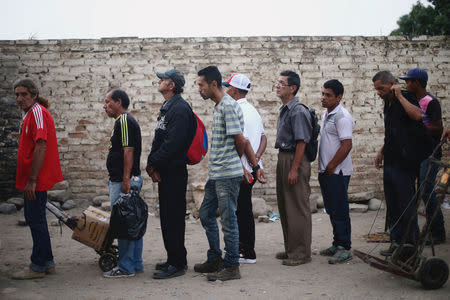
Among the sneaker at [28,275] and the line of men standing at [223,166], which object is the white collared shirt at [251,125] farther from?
the sneaker at [28,275]

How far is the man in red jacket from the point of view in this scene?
12.2 feet

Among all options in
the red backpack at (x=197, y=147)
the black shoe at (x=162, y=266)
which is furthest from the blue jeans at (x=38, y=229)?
the red backpack at (x=197, y=147)

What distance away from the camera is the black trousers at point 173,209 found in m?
3.79

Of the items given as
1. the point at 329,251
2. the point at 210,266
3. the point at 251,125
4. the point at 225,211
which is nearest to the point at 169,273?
the point at 210,266

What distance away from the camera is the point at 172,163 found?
12.3ft

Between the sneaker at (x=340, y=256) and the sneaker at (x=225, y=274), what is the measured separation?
109 centimetres

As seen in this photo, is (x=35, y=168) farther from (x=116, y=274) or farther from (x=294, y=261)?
(x=294, y=261)

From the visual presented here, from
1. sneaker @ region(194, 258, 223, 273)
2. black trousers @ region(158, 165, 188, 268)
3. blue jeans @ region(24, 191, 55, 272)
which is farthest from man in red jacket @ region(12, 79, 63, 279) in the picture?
sneaker @ region(194, 258, 223, 273)

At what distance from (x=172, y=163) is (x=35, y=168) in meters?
1.27

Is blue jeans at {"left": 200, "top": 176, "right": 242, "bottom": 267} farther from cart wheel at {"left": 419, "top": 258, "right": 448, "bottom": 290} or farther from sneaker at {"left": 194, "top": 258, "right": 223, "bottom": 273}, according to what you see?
cart wheel at {"left": 419, "top": 258, "right": 448, "bottom": 290}

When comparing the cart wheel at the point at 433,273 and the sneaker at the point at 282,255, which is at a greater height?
the cart wheel at the point at 433,273

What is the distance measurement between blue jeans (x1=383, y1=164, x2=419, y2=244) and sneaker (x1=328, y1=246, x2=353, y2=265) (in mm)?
487

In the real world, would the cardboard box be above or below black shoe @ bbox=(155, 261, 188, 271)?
above

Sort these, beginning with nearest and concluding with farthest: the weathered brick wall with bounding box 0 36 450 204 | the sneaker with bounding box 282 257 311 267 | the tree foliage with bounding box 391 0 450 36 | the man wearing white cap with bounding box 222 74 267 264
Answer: the sneaker with bounding box 282 257 311 267
the man wearing white cap with bounding box 222 74 267 264
the weathered brick wall with bounding box 0 36 450 204
the tree foliage with bounding box 391 0 450 36
